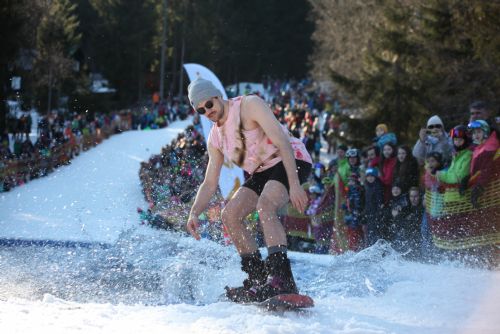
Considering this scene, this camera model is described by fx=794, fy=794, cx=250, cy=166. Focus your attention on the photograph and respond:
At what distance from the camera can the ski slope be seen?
4.65 meters

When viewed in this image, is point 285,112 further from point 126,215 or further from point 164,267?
point 164,267

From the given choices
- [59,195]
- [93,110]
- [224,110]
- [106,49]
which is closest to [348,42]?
[93,110]

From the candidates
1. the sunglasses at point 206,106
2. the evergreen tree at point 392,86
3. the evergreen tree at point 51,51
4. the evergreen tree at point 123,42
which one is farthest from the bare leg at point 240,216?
the evergreen tree at point 123,42

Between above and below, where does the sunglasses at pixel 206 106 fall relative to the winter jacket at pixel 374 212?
above

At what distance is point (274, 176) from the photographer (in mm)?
5555

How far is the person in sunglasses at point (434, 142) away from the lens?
929 cm

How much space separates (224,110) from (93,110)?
43.2m

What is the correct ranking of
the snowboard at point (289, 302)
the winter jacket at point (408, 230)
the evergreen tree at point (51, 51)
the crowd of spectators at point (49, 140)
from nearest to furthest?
the snowboard at point (289, 302) → the winter jacket at point (408, 230) → the crowd of spectators at point (49, 140) → the evergreen tree at point (51, 51)

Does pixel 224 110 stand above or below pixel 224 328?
above

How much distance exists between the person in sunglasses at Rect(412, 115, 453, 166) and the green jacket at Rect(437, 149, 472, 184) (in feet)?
2.08

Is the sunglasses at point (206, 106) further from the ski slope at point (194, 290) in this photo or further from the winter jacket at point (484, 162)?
the winter jacket at point (484, 162)

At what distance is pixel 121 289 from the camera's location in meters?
6.71

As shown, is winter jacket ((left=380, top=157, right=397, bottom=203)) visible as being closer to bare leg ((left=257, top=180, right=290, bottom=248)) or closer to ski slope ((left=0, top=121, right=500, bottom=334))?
ski slope ((left=0, top=121, right=500, bottom=334))

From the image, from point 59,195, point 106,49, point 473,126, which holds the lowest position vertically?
point 59,195
